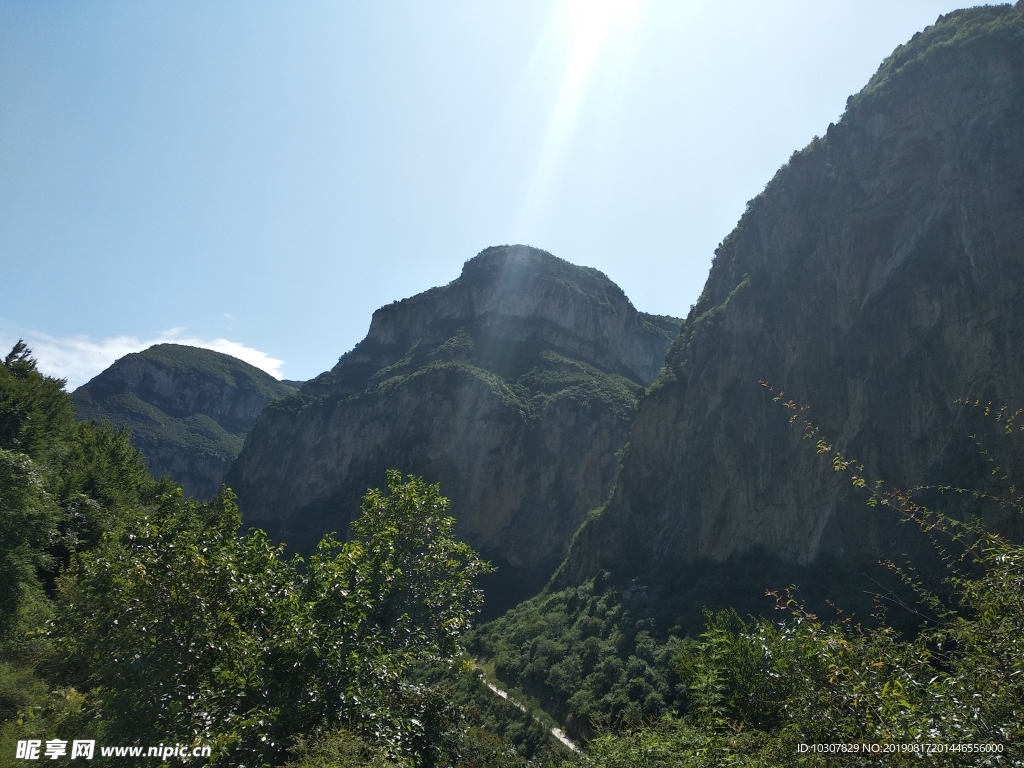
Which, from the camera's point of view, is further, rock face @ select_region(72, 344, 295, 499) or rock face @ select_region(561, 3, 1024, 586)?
rock face @ select_region(72, 344, 295, 499)

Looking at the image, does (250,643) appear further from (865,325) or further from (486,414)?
(486,414)

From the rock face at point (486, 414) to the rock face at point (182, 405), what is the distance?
16.5 metres

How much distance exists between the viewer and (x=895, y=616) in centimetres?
2512

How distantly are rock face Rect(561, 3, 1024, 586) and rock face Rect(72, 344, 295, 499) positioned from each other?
93978 mm

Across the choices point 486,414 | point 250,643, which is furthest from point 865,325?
point 486,414

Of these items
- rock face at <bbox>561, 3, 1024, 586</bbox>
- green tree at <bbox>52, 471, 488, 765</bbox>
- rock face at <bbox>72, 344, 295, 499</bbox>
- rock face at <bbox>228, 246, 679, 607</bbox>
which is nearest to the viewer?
green tree at <bbox>52, 471, 488, 765</bbox>

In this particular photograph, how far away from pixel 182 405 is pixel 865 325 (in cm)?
13963

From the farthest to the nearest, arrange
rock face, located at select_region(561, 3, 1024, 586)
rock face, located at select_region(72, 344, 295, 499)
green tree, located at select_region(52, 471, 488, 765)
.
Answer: rock face, located at select_region(72, 344, 295, 499), rock face, located at select_region(561, 3, 1024, 586), green tree, located at select_region(52, 471, 488, 765)

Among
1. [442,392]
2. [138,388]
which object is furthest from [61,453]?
[138,388]

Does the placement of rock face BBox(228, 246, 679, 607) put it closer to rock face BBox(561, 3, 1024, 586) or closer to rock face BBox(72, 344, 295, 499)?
rock face BBox(72, 344, 295, 499)

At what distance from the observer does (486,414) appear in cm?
8169

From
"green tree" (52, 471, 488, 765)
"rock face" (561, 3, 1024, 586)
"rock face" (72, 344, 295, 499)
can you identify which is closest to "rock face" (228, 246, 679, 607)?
"rock face" (72, 344, 295, 499)

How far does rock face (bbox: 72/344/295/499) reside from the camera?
11344 cm

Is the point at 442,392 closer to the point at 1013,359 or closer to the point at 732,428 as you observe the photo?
the point at 732,428
